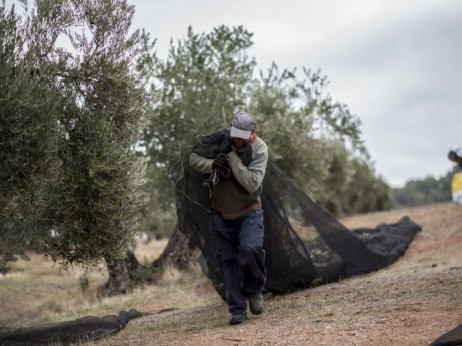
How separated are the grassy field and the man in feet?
1.43

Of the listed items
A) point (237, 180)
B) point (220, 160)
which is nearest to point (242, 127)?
point (220, 160)

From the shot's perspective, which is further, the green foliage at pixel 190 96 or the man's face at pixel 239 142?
the green foliage at pixel 190 96

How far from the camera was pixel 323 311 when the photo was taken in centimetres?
619

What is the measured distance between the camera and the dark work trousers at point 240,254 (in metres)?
6.39

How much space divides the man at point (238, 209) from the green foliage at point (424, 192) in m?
54.2

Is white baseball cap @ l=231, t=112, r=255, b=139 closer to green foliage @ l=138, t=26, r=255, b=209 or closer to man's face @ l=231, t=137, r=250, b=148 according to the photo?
man's face @ l=231, t=137, r=250, b=148

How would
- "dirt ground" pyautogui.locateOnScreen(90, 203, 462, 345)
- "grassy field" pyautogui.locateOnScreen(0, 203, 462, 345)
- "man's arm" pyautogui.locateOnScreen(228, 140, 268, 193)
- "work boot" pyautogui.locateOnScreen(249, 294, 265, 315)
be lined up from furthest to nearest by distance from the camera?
1. "work boot" pyautogui.locateOnScreen(249, 294, 265, 315)
2. "man's arm" pyautogui.locateOnScreen(228, 140, 268, 193)
3. "grassy field" pyautogui.locateOnScreen(0, 203, 462, 345)
4. "dirt ground" pyautogui.locateOnScreen(90, 203, 462, 345)

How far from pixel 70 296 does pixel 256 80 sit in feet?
25.5

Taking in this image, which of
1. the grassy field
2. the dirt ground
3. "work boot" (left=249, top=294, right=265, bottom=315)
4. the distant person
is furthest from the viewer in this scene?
the distant person

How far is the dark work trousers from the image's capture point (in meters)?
6.39

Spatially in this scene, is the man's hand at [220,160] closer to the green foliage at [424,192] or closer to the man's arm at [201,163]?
the man's arm at [201,163]

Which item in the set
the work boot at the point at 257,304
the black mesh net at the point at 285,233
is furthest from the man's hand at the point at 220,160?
the work boot at the point at 257,304

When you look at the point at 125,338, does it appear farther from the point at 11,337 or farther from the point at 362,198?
the point at 362,198

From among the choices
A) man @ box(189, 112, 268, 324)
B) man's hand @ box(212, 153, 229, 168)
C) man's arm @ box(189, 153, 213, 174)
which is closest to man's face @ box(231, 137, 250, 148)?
man @ box(189, 112, 268, 324)
